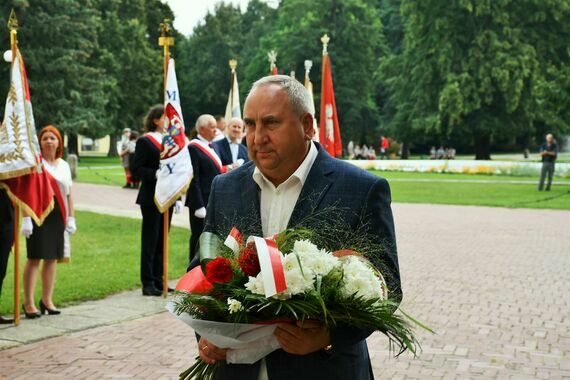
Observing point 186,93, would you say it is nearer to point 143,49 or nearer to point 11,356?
point 143,49

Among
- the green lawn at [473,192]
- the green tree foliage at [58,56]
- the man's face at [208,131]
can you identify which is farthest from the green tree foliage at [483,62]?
the man's face at [208,131]

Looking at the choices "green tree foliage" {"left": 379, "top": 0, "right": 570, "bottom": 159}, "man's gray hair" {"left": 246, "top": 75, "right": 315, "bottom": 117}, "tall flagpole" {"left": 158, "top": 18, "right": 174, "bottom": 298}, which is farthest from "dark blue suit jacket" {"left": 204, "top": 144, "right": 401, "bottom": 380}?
"green tree foliage" {"left": 379, "top": 0, "right": 570, "bottom": 159}

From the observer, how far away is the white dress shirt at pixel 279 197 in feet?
10.3

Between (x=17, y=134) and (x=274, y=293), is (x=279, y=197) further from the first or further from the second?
(x=17, y=134)

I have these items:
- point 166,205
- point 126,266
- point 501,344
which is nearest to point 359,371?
point 501,344

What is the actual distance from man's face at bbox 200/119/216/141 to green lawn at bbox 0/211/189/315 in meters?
1.91

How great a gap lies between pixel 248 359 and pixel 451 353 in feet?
14.9

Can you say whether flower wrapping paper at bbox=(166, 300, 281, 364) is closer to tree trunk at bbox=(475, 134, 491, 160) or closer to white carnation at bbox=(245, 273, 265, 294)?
white carnation at bbox=(245, 273, 265, 294)

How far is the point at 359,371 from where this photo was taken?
3104 mm

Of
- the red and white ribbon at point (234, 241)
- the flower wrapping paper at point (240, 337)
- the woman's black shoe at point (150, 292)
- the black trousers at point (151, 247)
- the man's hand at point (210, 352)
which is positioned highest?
the red and white ribbon at point (234, 241)

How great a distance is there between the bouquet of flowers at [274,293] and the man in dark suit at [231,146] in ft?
26.3

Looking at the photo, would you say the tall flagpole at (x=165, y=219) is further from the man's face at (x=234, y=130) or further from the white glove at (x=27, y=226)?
the white glove at (x=27, y=226)

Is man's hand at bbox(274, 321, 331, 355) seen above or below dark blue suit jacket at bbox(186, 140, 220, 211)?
above

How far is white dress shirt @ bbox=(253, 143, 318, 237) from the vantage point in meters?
3.14
